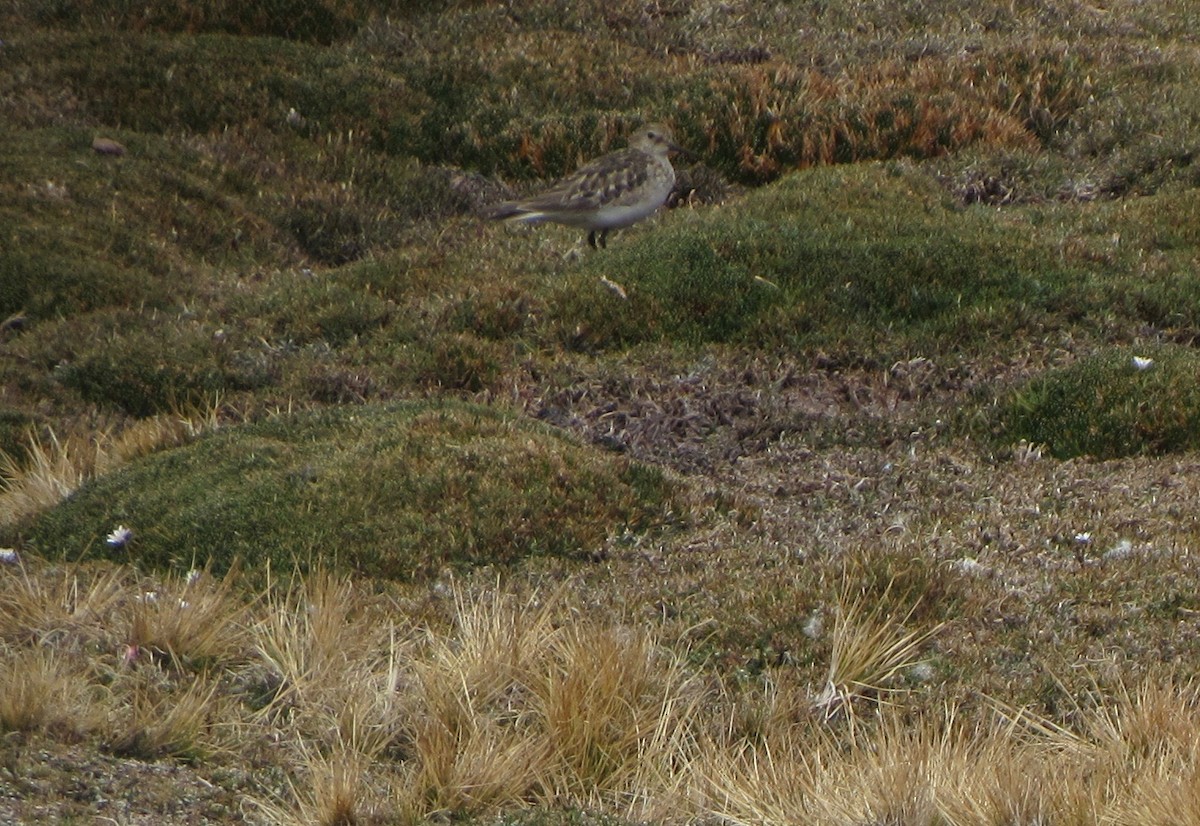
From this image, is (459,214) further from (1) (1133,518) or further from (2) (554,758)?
(2) (554,758)

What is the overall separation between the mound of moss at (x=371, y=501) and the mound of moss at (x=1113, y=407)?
264cm

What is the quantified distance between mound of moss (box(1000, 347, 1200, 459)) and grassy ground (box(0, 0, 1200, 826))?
0.03 meters

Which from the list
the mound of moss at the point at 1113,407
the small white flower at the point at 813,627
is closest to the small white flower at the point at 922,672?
the small white flower at the point at 813,627

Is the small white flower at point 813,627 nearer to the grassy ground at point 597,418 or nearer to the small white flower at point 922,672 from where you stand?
the grassy ground at point 597,418

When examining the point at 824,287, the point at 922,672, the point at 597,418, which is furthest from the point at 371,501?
the point at 824,287

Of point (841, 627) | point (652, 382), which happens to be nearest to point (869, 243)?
point (652, 382)

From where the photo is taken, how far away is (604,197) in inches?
526

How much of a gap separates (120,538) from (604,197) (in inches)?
219

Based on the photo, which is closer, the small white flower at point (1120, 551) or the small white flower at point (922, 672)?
the small white flower at point (922, 672)

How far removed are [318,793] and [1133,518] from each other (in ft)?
16.2

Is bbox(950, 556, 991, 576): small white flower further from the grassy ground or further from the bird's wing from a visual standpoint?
the bird's wing

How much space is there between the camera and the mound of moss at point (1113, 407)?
34.4 feet

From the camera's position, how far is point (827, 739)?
6.54 meters

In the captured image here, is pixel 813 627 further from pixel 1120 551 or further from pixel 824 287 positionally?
pixel 824 287
